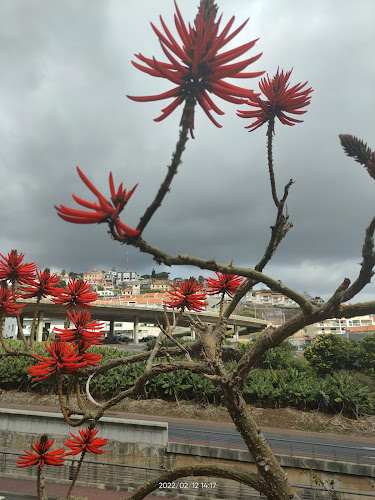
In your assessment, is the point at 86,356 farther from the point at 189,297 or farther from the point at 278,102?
the point at 278,102

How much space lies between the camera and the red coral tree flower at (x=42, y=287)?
3135 mm

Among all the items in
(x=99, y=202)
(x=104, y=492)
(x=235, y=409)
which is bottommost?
(x=104, y=492)

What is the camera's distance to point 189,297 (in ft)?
10.8

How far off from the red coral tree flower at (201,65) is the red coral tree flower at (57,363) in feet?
5.61

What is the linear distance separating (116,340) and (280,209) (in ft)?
187

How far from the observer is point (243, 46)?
4.65 ft

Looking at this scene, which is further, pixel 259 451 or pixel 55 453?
pixel 55 453

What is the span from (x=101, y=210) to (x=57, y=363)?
147 cm

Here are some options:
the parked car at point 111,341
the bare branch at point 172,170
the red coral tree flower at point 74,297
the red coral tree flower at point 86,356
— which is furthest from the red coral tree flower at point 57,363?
the parked car at point 111,341

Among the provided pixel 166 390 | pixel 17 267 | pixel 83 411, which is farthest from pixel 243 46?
pixel 166 390

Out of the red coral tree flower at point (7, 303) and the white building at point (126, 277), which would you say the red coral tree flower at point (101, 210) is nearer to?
the red coral tree flower at point (7, 303)

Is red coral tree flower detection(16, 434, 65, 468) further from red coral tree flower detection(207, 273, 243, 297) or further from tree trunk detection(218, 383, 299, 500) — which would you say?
red coral tree flower detection(207, 273, 243, 297)

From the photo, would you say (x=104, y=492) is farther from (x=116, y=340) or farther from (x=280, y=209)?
(x=116, y=340)

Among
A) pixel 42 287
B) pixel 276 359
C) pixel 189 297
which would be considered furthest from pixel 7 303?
pixel 276 359
